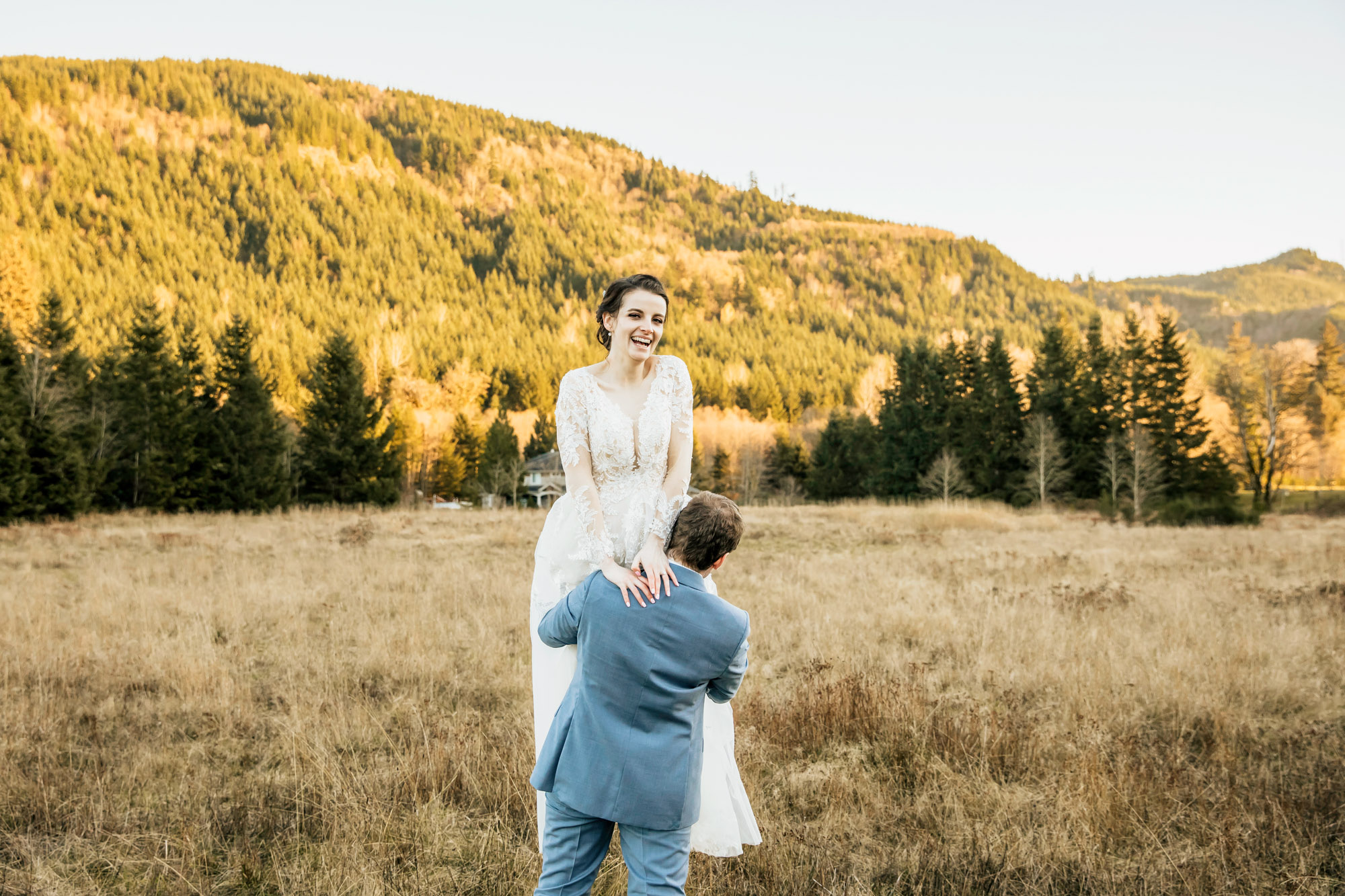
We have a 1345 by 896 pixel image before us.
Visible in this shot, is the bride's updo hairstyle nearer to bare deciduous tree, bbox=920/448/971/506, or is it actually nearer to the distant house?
bare deciduous tree, bbox=920/448/971/506

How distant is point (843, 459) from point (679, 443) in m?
50.6

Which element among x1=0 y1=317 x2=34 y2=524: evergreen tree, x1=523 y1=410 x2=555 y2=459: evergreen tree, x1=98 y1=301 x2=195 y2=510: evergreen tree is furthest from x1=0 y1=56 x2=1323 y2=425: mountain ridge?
x1=0 y1=317 x2=34 y2=524: evergreen tree

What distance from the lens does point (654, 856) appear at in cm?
207

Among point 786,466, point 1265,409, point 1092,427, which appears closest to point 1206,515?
point 1092,427

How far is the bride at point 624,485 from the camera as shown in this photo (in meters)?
2.56

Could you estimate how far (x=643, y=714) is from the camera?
203 cm

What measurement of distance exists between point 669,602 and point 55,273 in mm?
115364

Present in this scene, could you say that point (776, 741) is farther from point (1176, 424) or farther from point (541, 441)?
point (541, 441)

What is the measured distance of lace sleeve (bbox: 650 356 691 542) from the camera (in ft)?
8.76

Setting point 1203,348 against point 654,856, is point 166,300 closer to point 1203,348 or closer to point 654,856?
point 654,856

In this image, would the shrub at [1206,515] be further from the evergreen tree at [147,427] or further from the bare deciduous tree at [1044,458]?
the evergreen tree at [147,427]

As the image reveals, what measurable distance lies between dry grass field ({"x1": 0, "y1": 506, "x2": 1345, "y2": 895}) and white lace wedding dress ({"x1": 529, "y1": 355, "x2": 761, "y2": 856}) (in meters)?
0.79

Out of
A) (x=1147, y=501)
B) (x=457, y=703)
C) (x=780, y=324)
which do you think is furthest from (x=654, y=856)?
(x=780, y=324)

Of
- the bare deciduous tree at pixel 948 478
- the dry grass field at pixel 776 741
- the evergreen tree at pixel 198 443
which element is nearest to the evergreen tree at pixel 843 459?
the bare deciduous tree at pixel 948 478
